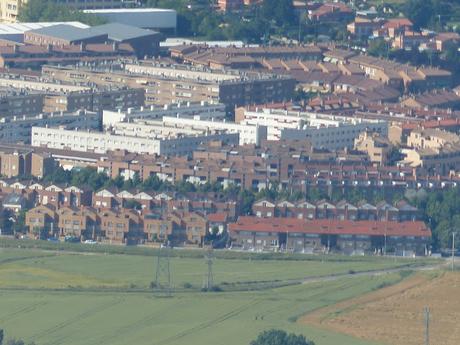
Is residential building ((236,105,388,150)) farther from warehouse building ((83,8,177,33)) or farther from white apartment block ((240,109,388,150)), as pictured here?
warehouse building ((83,8,177,33))

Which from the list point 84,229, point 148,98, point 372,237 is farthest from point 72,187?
point 148,98

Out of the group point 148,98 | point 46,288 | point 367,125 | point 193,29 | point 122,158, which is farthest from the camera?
point 193,29

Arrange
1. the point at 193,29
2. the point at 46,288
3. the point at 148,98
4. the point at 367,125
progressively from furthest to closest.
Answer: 1. the point at 193,29
2. the point at 148,98
3. the point at 367,125
4. the point at 46,288

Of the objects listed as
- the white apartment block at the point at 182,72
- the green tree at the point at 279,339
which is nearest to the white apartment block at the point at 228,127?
the white apartment block at the point at 182,72

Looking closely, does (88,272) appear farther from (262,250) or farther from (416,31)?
(416,31)

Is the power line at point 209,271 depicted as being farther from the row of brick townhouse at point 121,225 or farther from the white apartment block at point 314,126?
the white apartment block at point 314,126

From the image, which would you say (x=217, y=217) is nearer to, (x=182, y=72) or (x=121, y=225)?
(x=121, y=225)

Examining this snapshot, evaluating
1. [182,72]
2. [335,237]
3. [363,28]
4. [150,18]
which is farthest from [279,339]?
[363,28]
